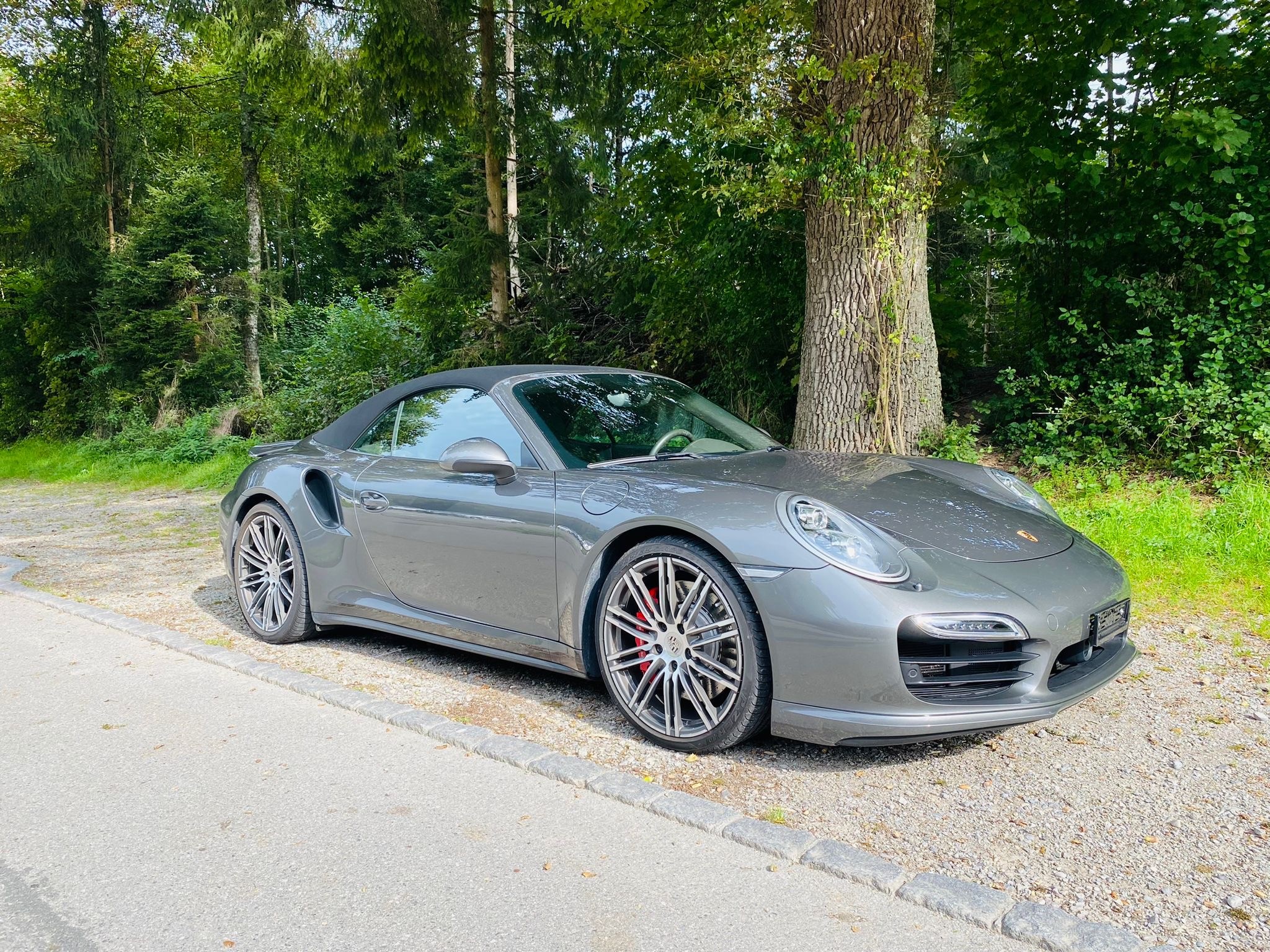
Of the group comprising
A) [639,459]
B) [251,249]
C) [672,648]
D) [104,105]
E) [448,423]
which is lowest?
[672,648]

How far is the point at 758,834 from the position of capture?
2.66 m

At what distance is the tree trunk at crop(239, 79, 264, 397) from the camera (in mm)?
20688

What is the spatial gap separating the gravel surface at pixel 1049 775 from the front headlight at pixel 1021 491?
0.80 m

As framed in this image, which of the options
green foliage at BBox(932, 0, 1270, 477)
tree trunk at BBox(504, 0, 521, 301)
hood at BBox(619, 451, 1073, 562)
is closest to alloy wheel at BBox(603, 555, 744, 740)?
hood at BBox(619, 451, 1073, 562)

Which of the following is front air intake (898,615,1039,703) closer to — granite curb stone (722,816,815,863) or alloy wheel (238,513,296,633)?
granite curb stone (722,816,815,863)

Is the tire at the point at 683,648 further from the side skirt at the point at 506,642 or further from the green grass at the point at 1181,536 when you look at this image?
the green grass at the point at 1181,536

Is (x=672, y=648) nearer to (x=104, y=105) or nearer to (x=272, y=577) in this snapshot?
(x=272, y=577)

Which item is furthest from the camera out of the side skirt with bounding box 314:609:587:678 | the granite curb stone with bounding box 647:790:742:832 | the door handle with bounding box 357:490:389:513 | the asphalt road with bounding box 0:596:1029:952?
the door handle with bounding box 357:490:389:513

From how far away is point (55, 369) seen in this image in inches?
862

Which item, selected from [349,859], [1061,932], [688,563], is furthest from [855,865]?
[349,859]

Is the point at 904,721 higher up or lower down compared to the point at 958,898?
higher up

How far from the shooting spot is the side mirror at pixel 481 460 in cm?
382

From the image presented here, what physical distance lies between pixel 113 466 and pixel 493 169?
9.02 metres

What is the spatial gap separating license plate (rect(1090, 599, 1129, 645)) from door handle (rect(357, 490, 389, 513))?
9.86ft
